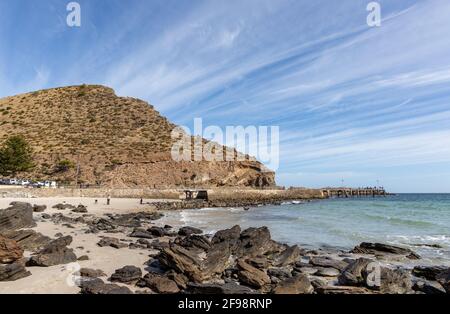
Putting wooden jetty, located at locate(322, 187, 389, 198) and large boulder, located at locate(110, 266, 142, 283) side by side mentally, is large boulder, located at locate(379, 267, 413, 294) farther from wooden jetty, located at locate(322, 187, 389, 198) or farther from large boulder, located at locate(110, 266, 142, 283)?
wooden jetty, located at locate(322, 187, 389, 198)

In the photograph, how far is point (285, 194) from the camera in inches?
3565

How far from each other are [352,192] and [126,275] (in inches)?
5283

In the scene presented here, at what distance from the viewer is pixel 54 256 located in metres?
11.5

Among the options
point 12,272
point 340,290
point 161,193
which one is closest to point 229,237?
point 340,290

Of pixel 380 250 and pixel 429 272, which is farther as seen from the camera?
pixel 380 250

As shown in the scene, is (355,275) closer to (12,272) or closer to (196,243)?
(196,243)

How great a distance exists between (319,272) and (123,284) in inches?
269

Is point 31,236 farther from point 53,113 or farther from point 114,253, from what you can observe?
point 53,113

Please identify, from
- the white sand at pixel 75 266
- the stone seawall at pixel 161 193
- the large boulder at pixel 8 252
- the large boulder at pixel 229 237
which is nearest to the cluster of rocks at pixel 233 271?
the large boulder at pixel 8 252

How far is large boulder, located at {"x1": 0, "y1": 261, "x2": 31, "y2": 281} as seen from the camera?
9273mm

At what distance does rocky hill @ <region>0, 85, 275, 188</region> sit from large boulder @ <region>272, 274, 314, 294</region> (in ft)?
202

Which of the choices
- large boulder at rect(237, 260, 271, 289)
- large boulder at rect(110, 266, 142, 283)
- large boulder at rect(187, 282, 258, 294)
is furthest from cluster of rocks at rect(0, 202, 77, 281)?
large boulder at rect(237, 260, 271, 289)
